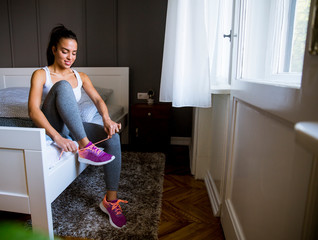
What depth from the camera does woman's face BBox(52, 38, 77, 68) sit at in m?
1.25

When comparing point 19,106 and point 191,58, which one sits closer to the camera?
point 191,58

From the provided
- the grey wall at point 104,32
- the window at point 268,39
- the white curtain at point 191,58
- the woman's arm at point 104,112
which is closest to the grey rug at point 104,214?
the woman's arm at point 104,112

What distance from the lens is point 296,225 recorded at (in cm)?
50

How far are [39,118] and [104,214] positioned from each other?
2.10 feet

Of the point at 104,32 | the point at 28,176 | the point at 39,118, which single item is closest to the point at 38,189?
the point at 28,176

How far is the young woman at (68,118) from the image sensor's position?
113cm

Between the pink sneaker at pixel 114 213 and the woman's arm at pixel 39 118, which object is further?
the pink sneaker at pixel 114 213

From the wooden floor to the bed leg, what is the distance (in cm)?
37

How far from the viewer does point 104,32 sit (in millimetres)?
Result: 2637

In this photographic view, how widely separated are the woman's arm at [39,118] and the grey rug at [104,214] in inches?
16.8

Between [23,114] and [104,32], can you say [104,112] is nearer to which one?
[23,114]

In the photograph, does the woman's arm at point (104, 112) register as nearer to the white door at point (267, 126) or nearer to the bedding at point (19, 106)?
the bedding at point (19, 106)

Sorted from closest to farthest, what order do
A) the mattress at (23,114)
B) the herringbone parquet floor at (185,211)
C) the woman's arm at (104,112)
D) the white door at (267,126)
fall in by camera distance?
1. the white door at (267,126)
2. the mattress at (23,114)
3. the herringbone parquet floor at (185,211)
4. the woman's arm at (104,112)

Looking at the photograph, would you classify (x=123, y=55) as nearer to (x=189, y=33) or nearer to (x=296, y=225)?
(x=189, y=33)
